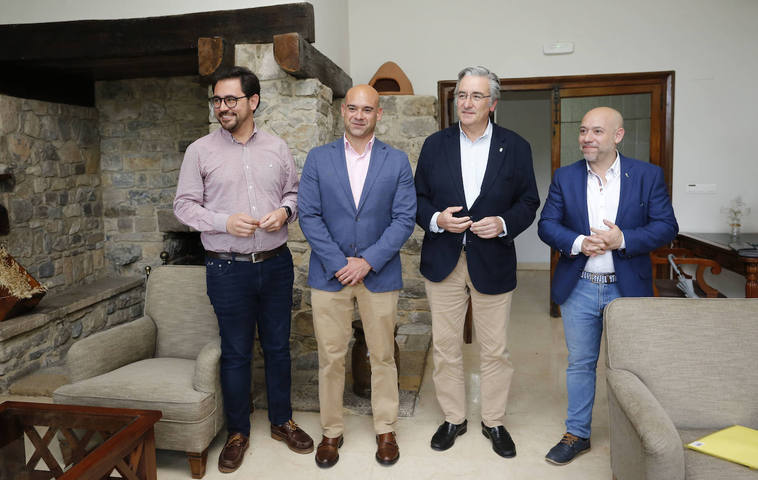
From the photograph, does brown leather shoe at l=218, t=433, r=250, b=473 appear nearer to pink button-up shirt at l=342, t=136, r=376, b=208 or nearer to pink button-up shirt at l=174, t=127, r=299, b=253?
pink button-up shirt at l=174, t=127, r=299, b=253

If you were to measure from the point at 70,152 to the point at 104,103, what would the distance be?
59 cm

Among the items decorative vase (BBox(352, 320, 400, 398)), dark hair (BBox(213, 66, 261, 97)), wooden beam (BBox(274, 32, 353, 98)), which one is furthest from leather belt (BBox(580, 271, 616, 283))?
wooden beam (BBox(274, 32, 353, 98))

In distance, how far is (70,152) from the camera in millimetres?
4613

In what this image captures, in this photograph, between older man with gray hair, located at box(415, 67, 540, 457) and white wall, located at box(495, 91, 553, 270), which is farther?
white wall, located at box(495, 91, 553, 270)

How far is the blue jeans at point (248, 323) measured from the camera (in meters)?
2.52

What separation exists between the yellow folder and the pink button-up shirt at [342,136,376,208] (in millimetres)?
1600

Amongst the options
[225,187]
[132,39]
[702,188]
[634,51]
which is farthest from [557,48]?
[225,187]

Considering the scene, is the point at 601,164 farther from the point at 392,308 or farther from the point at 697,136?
the point at 697,136

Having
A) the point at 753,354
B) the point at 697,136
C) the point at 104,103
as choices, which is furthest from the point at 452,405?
the point at 104,103

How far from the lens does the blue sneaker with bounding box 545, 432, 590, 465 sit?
8.39ft

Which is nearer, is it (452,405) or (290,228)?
(452,405)

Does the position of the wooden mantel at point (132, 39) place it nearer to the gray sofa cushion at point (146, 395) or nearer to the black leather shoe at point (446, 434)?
the gray sofa cushion at point (146, 395)

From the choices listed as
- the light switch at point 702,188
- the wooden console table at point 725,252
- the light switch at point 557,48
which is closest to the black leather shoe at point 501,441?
the wooden console table at point 725,252

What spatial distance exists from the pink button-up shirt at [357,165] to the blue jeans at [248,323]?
491 millimetres
